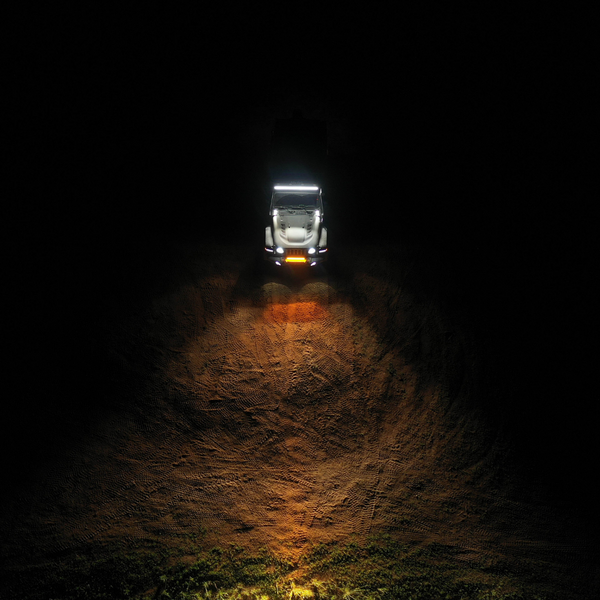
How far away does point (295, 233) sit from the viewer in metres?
11.0

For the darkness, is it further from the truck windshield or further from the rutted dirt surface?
the truck windshield

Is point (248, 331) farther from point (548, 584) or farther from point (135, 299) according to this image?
point (548, 584)

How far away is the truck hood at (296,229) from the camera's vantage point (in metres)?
11.0

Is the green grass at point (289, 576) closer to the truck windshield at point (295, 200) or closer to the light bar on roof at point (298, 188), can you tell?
the truck windshield at point (295, 200)

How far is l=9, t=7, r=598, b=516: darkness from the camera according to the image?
9.29 m

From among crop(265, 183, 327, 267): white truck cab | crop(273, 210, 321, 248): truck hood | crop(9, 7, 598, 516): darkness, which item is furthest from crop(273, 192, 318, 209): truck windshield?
crop(9, 7, 598, 516): darkness

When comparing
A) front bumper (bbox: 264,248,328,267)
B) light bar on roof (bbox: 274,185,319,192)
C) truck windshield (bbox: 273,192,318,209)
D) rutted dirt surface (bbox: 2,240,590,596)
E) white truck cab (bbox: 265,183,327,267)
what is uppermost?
light bar on roof (bbox: 274,185,319,192)

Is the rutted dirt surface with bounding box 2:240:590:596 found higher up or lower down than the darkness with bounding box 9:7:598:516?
lower down

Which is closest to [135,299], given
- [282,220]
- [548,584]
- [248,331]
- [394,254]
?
[248,331]

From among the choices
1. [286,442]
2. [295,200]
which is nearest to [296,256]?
[295,200]

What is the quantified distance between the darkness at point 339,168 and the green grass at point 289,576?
9.02ft

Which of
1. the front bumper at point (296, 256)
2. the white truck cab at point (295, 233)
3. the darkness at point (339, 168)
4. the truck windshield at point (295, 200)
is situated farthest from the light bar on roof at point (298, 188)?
the front bumper at point (296, 256)

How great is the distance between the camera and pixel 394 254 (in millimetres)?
11992

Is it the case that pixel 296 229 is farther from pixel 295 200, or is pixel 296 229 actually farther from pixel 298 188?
pixel 298 188
